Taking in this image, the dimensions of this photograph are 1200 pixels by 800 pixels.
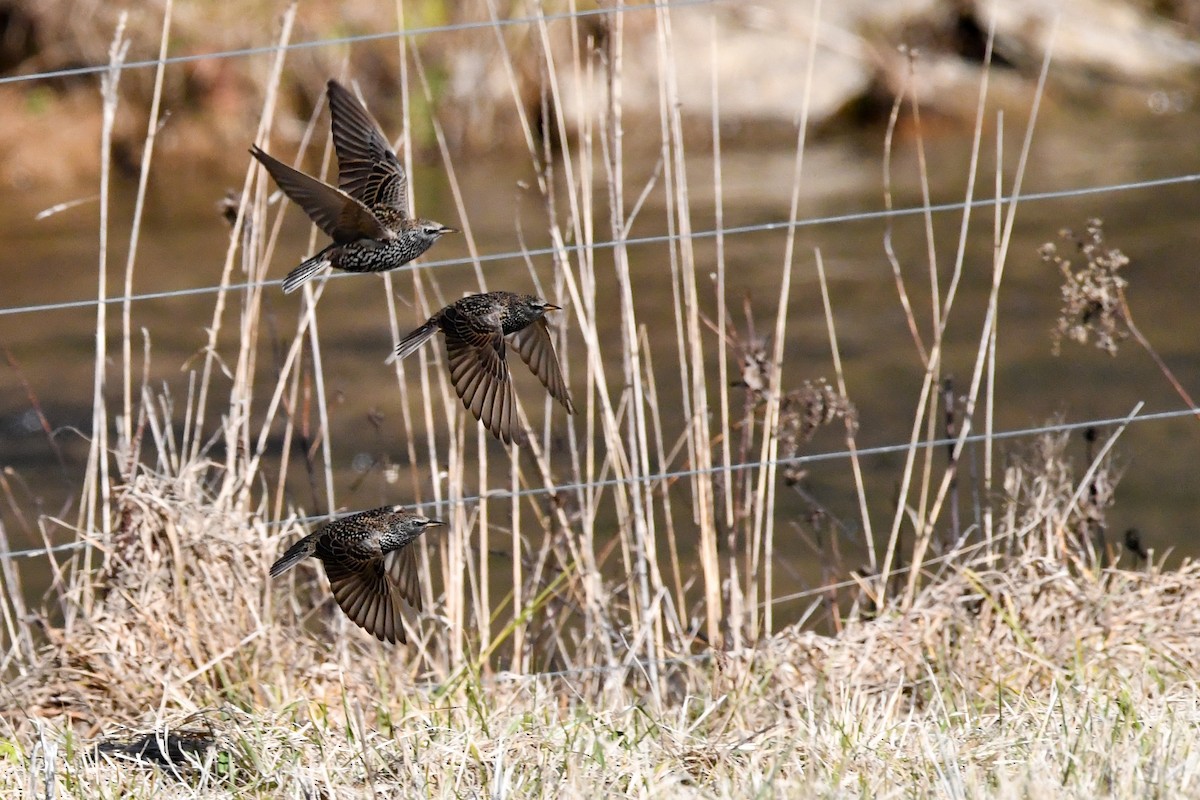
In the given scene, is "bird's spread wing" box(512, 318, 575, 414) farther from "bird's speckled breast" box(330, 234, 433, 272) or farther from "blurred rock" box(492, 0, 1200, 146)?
"blurred rock" box(492, 0, 1200, 146)

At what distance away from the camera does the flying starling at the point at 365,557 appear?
6.82 feet

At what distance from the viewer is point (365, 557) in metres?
2.09

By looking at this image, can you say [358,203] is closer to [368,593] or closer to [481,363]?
[481,363]

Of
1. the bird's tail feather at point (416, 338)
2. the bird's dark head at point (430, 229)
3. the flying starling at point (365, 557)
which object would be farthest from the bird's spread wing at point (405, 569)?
the bird's dark head at point (430, 229)

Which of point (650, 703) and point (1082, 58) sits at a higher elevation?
point (1082, 58)

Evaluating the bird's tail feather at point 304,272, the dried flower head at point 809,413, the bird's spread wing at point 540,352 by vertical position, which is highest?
the bird's tail feather at point 304,272

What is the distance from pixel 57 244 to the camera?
827 centimetres

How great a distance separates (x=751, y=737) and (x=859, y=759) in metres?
0.22

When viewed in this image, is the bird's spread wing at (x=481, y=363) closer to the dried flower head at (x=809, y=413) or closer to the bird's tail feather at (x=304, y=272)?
the bird's tail feather at (x=304, y=272)

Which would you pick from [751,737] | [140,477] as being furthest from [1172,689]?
[140,477]

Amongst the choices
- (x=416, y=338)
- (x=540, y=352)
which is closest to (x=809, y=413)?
(x=540, y=352)

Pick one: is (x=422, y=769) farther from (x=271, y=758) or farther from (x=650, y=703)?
(x=650, y=703)

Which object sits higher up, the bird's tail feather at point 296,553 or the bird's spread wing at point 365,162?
the bird's spread wing at point 365,162

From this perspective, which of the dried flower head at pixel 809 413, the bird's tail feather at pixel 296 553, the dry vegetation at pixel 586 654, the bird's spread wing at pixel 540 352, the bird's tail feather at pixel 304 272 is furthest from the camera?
the dried flower head at pixel 809 413
